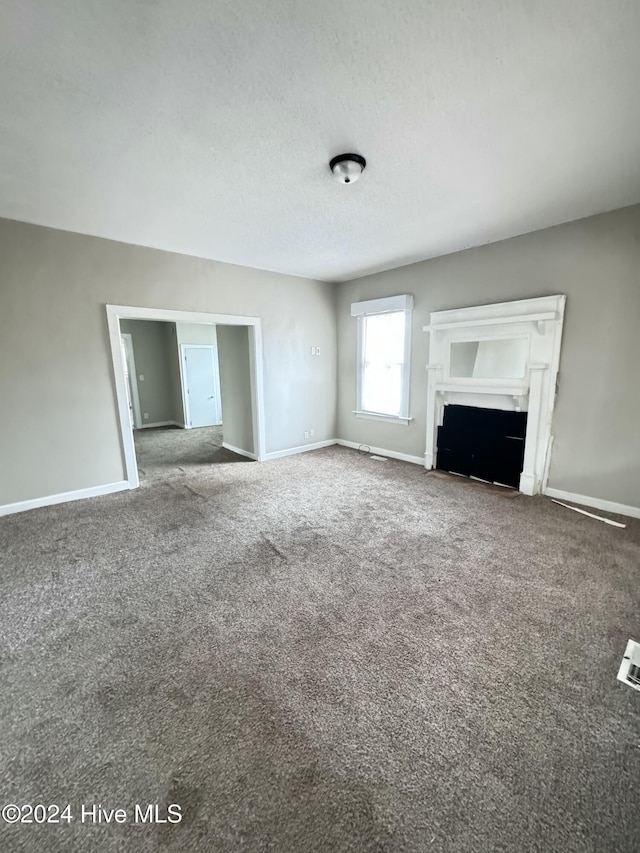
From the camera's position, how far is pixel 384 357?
4973 mm

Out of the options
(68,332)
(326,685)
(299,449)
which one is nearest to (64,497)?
(68,332)

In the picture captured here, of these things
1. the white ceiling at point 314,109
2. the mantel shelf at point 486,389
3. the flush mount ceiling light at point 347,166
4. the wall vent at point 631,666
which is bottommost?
the wall vent at point 631,666

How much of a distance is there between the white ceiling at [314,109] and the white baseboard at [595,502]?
261 cm

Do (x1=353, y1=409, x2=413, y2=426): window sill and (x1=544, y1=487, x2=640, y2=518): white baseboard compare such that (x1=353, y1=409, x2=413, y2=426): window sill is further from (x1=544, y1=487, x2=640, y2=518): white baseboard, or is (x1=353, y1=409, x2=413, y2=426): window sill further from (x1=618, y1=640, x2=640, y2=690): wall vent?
(x1=618, y1=640, x2=640, y2=690): wall vent

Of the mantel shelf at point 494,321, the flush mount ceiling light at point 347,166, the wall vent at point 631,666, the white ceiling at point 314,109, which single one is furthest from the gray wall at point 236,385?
the wall vent at point 631,666

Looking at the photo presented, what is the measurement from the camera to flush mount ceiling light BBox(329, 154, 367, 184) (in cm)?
206

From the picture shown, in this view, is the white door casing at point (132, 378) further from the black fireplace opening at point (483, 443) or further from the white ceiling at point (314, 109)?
the black fireplace opening at point (483, 443)

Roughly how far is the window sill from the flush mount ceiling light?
3.12 meters

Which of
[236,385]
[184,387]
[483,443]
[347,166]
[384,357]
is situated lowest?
[483,443]

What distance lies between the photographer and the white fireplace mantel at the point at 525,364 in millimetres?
3320

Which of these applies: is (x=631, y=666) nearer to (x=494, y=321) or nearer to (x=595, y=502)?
(x=595, y=502)

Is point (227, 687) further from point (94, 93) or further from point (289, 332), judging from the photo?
point (289, 332)

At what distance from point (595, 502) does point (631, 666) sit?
2078 millimetres

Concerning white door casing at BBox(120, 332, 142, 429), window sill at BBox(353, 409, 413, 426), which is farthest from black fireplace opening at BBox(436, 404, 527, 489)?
white door casing at BBox(120, 332, 142, 429)
